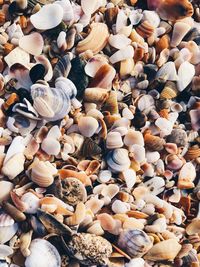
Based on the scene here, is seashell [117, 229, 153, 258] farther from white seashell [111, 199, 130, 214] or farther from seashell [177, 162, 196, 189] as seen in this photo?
seashell [177, 162, 196, 189]

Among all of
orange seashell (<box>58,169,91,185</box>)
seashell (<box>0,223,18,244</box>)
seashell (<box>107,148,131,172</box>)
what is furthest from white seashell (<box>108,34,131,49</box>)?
seashell (<box>0,223,18,244</box>)

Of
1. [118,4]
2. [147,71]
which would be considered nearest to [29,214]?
[147,71]

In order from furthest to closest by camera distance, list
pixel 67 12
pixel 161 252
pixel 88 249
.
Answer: pixel 67 12 → pixel 161 252 → pixel 88 249

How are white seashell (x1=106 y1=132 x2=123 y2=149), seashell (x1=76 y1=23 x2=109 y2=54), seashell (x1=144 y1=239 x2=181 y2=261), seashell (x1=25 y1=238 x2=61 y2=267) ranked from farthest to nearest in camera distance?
seashell (x1=76 y1=23 x2=109 y2=54)
white seashell (x1=106 y1=132 x2=123 y2=149)
seashell (x1=144 y1=239 x2=181 y2=261)
seashell (x1=25 y1=238 x2=61 y2=267)

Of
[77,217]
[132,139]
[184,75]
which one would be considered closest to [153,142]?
[132,139]

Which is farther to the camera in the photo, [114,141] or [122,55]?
[122,55]

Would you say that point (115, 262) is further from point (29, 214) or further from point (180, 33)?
point (180, 33)

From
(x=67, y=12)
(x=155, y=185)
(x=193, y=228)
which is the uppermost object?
(x=67, y=12)

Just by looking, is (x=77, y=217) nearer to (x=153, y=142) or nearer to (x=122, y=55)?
(x=153, y=142)
